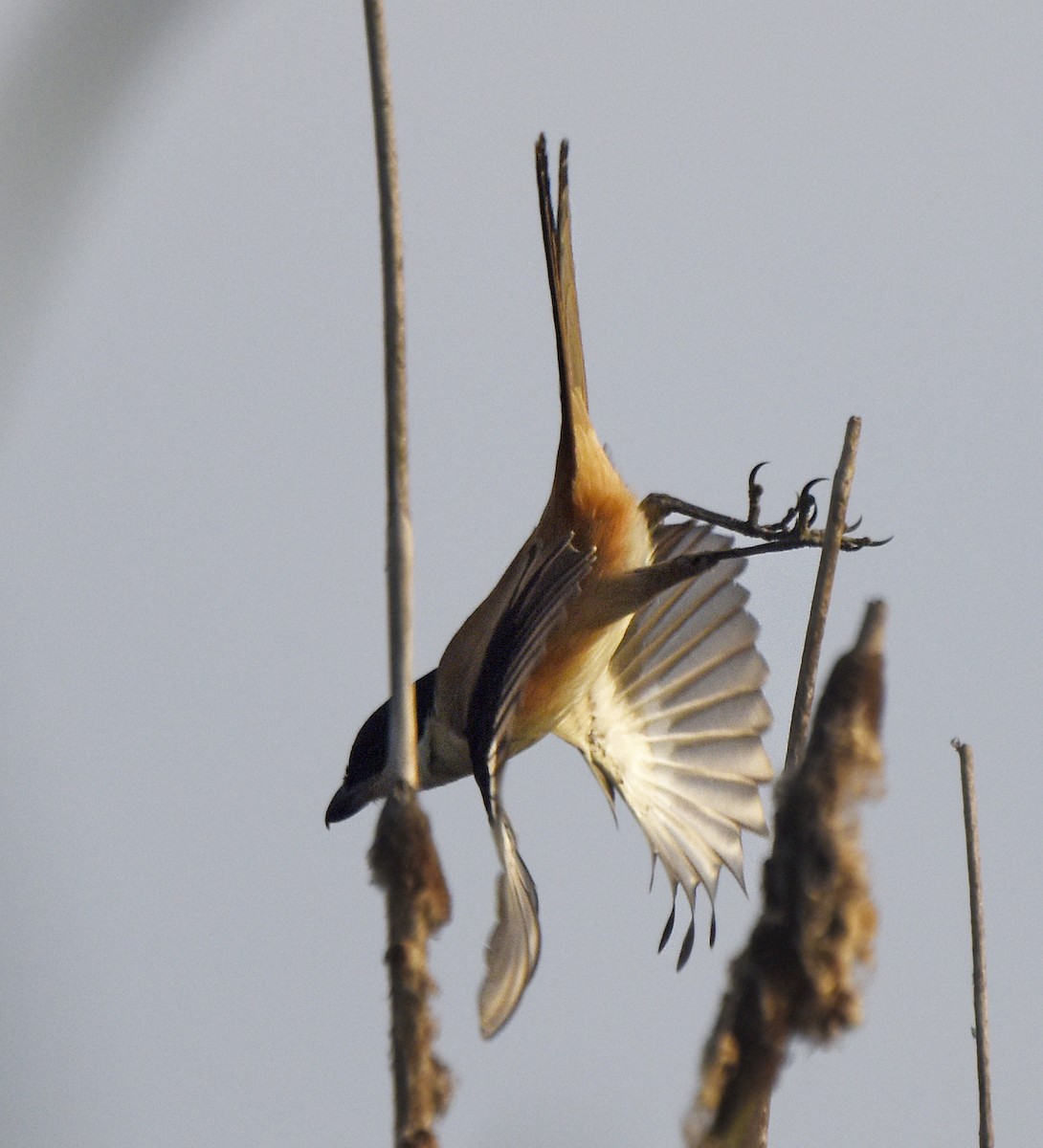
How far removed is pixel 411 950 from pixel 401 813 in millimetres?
57

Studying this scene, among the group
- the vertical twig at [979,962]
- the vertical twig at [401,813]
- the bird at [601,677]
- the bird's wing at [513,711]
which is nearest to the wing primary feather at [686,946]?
the bird at [601,677]

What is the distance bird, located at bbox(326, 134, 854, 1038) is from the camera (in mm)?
1540

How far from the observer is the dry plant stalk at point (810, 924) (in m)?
0.47

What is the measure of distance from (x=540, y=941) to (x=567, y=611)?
27.2 inches

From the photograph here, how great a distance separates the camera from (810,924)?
473 millimetres

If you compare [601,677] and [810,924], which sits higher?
[601,677]

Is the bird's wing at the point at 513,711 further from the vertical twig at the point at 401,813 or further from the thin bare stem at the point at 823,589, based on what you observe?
the vertical twig at the point at 401,813

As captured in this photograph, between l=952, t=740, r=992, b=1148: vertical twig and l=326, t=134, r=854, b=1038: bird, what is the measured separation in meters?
0.30

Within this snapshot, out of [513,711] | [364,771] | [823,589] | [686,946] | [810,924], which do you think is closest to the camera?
[810,924]

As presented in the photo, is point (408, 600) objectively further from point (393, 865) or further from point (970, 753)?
point (970, 753)

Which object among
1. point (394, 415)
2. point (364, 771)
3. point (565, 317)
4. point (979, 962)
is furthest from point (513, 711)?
point (394, 415)

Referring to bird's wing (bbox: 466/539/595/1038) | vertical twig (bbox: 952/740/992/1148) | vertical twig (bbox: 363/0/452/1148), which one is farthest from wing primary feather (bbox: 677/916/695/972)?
vertical twig (bbox: 363/0/452/1148)

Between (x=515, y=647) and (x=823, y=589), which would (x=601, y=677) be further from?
(x=823, y=589)

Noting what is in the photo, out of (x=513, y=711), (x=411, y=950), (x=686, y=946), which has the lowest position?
(x=686, y=946)
